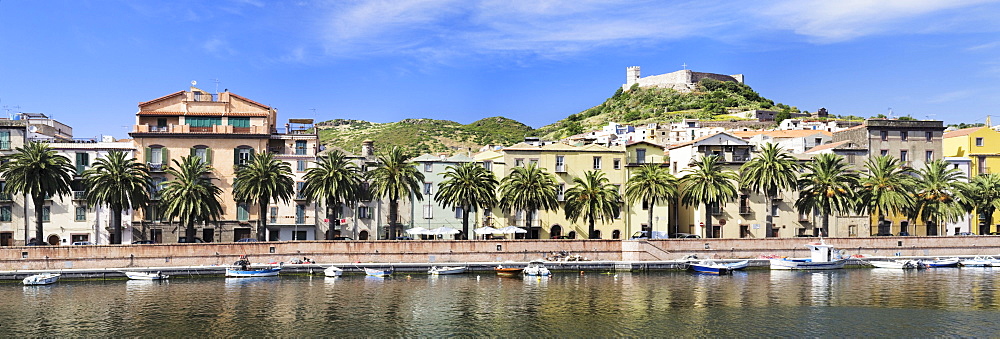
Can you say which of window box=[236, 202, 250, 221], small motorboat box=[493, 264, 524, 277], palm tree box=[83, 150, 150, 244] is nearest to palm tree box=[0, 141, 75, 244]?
palm tree box=[83, 150, 150, 244]

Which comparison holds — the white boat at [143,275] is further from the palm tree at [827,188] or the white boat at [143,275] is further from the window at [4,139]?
the palm tree at [827,188]

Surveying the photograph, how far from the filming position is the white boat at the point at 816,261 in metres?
87.4

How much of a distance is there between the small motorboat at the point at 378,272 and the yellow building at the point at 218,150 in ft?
56.0

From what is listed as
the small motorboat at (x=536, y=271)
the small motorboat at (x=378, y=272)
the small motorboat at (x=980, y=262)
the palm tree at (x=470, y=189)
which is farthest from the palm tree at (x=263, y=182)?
the small motorboat at (x=980, y=262)

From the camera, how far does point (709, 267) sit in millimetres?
84250

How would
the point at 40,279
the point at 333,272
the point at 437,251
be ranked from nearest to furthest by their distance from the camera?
the point at 40,279 < the point at 333,272 < the point at 437,251

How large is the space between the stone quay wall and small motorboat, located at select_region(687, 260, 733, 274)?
2.95 m

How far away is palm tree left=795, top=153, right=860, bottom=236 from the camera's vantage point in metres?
89.8

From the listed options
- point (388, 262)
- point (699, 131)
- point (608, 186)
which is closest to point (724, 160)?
point (608, 186)

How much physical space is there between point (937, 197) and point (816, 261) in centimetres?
1748

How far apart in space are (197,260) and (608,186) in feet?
145

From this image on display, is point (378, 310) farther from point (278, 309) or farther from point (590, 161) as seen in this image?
point (590, 161)

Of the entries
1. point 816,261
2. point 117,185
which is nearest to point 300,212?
point 117,185

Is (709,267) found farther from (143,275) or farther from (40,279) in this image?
(40,279)
